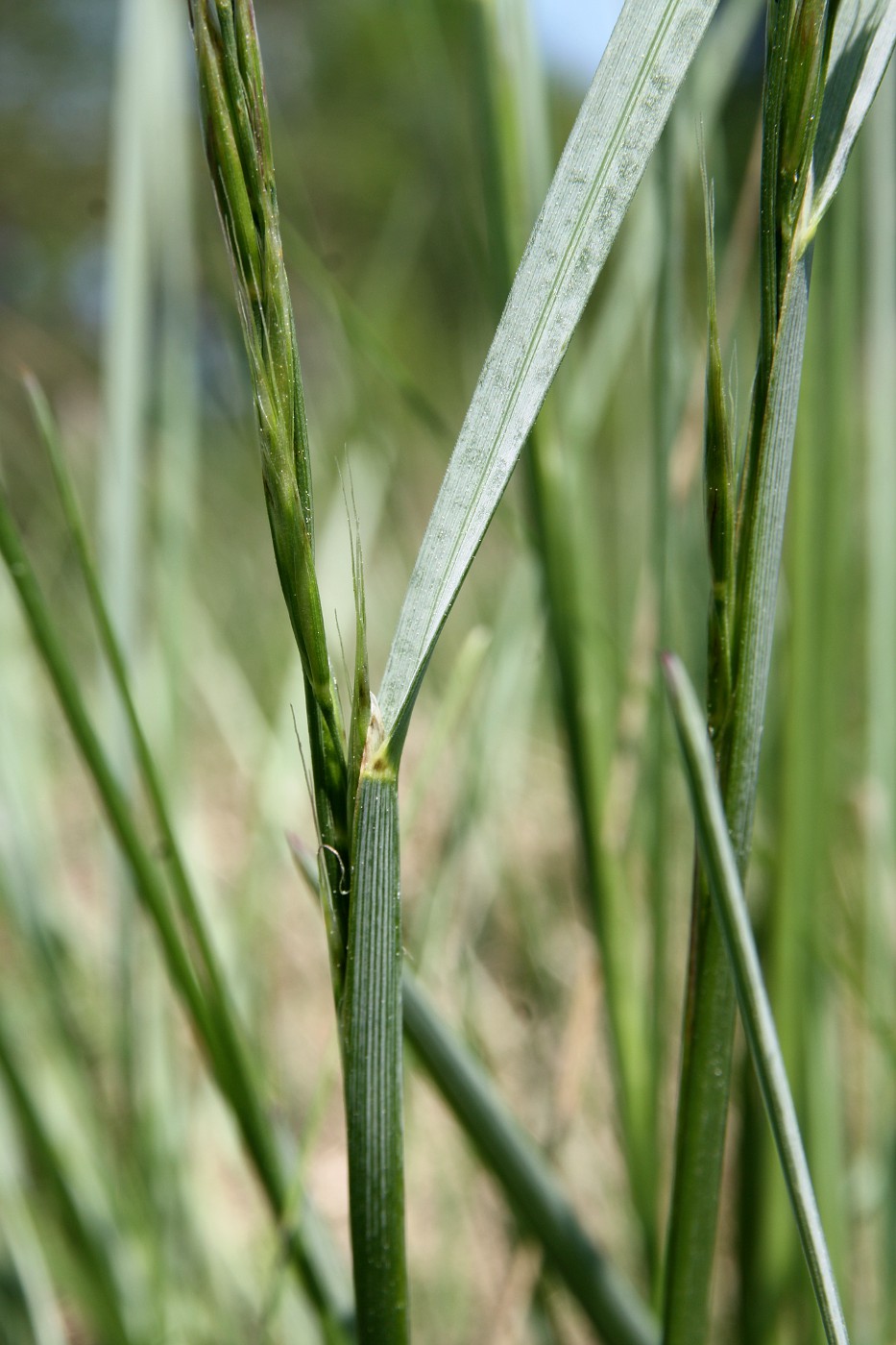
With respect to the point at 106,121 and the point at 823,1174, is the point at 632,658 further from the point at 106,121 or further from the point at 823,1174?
the point at 106,121

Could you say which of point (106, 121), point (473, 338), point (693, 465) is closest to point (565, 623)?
point (693, 465)

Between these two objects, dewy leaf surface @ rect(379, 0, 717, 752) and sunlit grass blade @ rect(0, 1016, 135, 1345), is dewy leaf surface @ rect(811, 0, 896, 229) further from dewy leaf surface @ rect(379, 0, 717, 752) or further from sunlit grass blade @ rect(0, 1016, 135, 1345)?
sunlit grass blade @ rect(0, 1016, 135, 1345)

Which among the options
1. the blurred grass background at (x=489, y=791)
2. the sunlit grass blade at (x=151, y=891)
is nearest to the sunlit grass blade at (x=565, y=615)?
the blurred grass background at (x=489, y=791)

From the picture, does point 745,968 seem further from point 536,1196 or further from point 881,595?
point 881,595

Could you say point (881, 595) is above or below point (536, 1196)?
above

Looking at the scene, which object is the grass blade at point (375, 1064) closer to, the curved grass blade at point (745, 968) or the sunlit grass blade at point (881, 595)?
the curved grass blade at point (745, 968)

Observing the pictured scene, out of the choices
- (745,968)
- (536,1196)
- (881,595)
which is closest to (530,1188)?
(536,1196)

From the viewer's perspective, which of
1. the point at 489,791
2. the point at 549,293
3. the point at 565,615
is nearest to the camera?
the point at 549,293
